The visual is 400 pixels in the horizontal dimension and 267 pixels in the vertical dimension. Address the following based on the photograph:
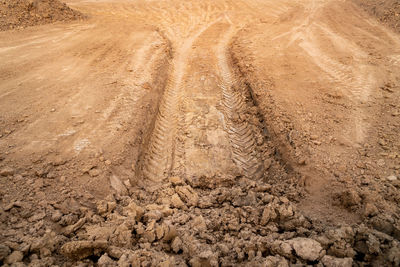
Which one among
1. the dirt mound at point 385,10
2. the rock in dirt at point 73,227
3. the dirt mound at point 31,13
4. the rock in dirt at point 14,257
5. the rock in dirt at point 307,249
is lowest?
the rock in dirt at point 73,227

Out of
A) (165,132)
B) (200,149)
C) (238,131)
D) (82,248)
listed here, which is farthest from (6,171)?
(238,131)

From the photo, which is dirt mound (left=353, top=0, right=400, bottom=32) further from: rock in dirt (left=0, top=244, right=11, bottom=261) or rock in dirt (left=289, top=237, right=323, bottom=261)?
rock in dirt (left=0, top=244, right=11, bottom=261)

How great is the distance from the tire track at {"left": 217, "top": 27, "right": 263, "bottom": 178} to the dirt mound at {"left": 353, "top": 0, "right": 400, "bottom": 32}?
6.64 m

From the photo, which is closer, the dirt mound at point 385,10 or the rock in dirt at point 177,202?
the rock in dirt at point 177,202

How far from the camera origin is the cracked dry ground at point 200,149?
2.39 m

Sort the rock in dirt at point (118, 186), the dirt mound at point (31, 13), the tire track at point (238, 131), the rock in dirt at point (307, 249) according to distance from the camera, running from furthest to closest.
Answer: the dirt mound at point (31, 13), the tire track at point (238, 131), the rock in dirt at point (118, 186), the rock in dirt at point (307, 249)

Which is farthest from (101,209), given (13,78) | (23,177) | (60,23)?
(60,23)

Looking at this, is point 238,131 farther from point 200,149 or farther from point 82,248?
point 82,248

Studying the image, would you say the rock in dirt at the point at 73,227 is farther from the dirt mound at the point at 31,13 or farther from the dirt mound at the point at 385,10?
the dirt mound at the point at 385,10

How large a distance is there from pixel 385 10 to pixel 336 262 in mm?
11602

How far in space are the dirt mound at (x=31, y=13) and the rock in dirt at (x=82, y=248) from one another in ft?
31.1

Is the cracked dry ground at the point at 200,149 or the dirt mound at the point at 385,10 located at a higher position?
the dirt mound at the point at 385,10

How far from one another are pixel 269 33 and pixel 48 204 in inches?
332

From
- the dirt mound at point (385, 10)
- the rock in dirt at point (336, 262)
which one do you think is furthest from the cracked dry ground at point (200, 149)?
the dirt mound at point (385, 10)
